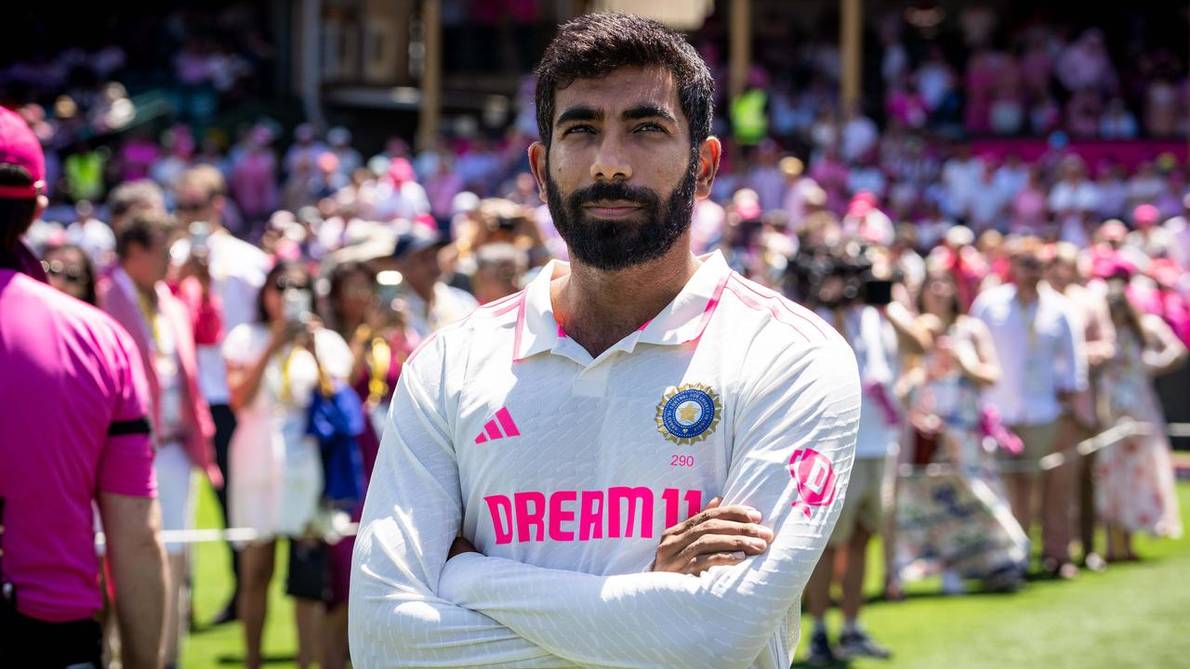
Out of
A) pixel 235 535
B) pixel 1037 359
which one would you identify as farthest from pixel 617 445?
pixel 1037 359

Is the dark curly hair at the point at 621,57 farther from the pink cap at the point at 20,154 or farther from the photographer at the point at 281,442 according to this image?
the photographer at the point at 281,442

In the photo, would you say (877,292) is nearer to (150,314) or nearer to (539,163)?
(150,314)

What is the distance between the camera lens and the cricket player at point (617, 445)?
265 cm

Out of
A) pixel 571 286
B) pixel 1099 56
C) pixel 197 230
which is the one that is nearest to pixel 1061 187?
pixel 1099 56

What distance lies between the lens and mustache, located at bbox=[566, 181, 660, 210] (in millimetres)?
2750

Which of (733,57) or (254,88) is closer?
(733,57)

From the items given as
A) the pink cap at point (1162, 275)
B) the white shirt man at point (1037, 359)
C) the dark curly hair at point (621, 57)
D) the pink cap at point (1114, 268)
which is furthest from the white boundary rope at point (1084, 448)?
the dark curly hair at point (621, 57)

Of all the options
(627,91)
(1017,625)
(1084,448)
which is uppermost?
(627,91)

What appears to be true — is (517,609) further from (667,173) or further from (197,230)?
(197,230)

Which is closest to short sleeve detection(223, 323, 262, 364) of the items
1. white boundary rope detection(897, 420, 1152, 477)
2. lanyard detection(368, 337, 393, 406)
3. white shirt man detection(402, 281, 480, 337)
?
lanyard detection(368, 337, 393, 406)

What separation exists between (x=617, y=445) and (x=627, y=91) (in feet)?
1.87

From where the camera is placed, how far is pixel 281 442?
7059 millimetres

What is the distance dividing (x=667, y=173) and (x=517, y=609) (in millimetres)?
736

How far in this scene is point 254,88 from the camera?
2878cm
